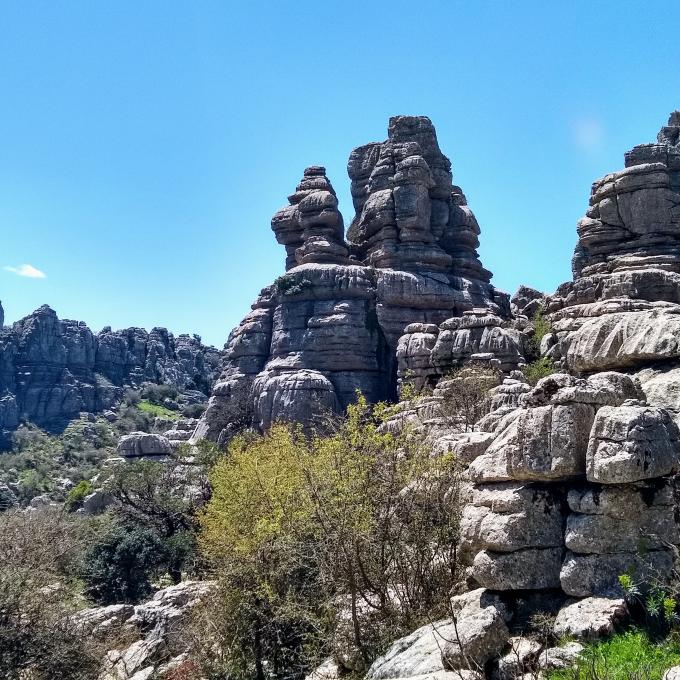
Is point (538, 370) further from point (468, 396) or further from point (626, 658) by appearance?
point (626, 658)

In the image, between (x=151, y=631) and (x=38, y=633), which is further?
(x=151, y=631)

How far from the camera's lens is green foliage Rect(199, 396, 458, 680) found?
10820 mm

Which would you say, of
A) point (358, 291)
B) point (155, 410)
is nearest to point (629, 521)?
point (358, 291)

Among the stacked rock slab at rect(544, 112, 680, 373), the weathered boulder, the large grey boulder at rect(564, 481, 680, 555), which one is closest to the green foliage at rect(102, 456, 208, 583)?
the stacked rock slab at rect(544, 112, 680, 373)

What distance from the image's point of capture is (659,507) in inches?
320

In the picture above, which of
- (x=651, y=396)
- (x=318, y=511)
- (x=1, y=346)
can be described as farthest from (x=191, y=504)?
(x=1, y=346)

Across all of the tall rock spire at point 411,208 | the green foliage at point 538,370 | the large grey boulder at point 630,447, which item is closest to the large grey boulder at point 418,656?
the large grey boulder at point 630,447

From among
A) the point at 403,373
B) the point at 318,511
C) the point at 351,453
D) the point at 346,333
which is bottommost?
the point at 318,511

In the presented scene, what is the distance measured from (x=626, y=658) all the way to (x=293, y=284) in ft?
128

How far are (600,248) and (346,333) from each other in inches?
619

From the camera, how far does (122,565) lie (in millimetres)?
28156

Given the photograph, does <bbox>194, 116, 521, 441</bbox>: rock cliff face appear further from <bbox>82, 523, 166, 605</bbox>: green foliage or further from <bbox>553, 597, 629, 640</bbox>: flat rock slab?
<bbox>553, 597, 629, 640</bbox>: flat rock slab

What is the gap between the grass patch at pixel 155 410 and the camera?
9250 centimetres

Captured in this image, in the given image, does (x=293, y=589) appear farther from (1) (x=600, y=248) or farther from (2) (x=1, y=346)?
(2) (x=1, y=346)
